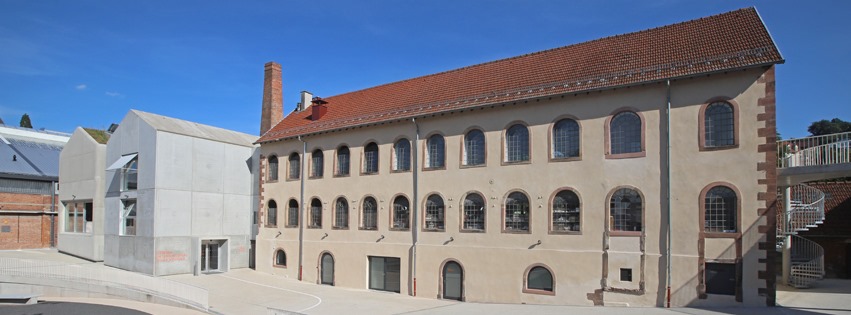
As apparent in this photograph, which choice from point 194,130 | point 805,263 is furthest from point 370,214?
point 805,263

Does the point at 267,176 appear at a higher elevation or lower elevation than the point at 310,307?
higher

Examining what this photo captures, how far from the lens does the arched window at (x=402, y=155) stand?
2548 centimetres

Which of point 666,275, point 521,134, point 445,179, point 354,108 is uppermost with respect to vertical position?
point 354,108

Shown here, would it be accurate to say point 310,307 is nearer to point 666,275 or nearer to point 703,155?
point 666,275

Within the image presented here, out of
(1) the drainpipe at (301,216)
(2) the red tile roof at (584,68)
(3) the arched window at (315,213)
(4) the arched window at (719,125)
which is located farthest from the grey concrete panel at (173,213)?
(4) the arched window at (719,125)

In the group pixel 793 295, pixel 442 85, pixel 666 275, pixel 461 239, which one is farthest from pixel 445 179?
pixel 793 295

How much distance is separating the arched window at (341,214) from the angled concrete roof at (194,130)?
26.9ft

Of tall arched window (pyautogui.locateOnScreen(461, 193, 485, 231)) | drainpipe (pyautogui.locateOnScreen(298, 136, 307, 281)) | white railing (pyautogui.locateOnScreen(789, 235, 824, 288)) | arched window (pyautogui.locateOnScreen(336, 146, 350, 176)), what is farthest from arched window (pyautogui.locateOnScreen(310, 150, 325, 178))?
white railing (pyautogui.locateOnScreen(789, 235, 824, 288))

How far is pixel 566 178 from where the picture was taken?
20.5m

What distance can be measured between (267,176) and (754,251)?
76.9 ft

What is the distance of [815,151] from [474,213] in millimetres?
11426

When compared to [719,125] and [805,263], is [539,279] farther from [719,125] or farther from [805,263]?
[805,263]

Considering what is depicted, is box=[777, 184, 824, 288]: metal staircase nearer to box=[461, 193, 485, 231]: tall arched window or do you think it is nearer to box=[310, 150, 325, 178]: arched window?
box=[461, 193, 485, 231]: tall arched window

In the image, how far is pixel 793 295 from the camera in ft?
62.0
